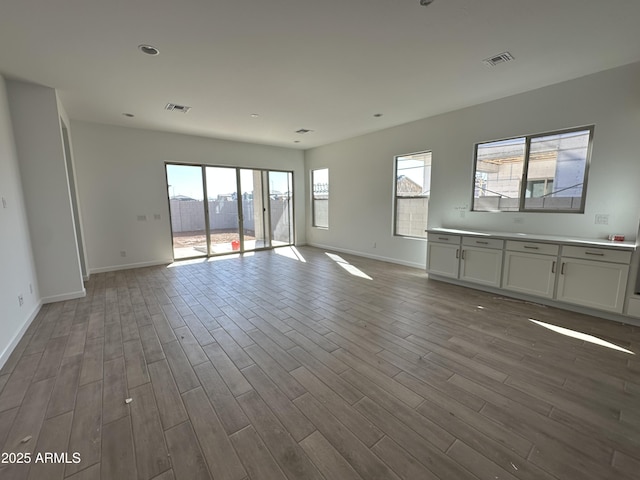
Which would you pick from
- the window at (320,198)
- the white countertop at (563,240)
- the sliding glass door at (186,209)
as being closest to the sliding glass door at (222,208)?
the sliding glass door at (186,209)

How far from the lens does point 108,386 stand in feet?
6.77

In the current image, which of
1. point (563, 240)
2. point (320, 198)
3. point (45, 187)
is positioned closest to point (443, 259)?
point (563, 240)

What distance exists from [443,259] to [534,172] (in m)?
1.79

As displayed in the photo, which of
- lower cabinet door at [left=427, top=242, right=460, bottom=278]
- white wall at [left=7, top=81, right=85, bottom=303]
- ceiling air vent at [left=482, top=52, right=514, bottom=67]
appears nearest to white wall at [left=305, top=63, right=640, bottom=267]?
lower cabinet door at [left=427, top=242, right=460, bottom=278]

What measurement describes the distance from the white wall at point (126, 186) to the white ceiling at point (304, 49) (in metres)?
0.99

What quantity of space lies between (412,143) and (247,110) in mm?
3151

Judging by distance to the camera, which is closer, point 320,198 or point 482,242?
point 482,242

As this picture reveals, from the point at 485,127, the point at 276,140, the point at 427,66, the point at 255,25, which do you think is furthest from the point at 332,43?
the point at 276,140

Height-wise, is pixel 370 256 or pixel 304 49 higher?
pixel 304 49

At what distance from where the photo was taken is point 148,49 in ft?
8.59

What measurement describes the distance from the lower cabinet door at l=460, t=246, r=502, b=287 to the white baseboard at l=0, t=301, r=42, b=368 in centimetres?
543

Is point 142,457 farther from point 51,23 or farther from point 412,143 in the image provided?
point 412,143

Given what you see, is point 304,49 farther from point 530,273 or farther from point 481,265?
point 530,273

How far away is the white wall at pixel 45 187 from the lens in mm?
3373
